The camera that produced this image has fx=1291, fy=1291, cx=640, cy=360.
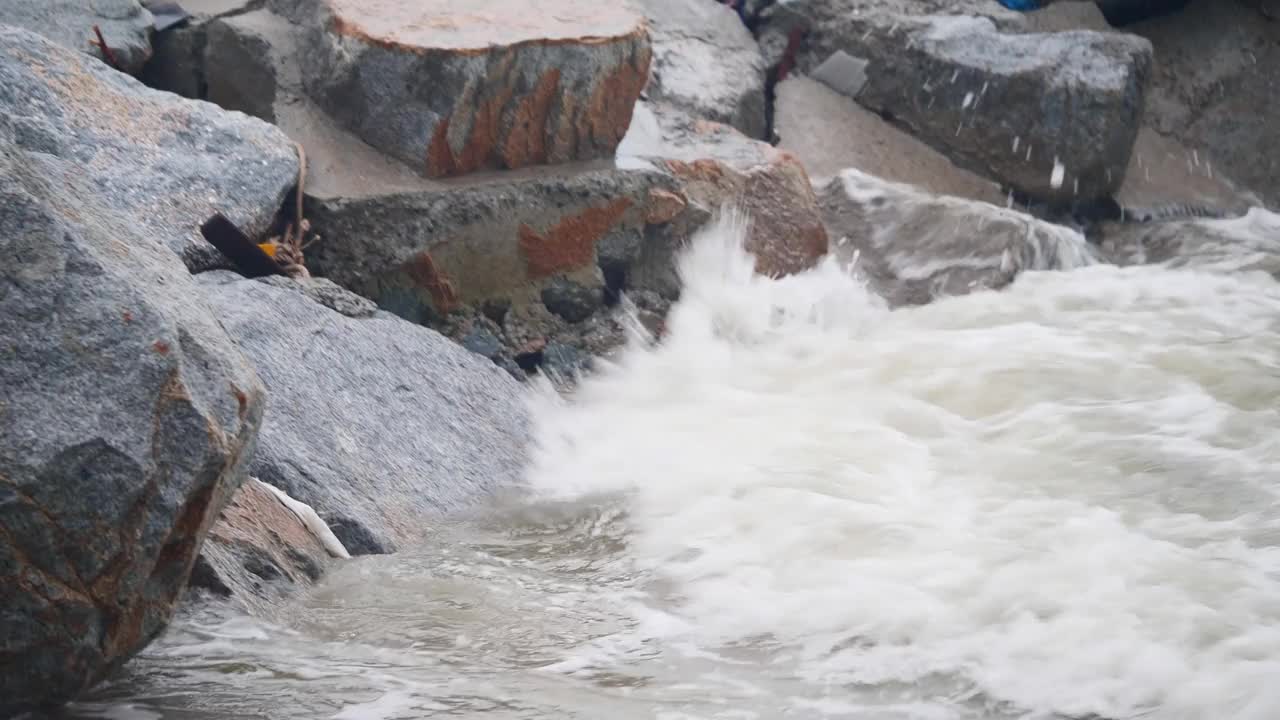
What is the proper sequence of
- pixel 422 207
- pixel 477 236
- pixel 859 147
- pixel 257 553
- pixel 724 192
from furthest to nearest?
pixel 859 147 → pixel 724 192 → pixel 477 236 → pixel 422 207 → pixel 257 553

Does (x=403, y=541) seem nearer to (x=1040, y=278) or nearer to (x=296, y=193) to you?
(x=296, y=193)

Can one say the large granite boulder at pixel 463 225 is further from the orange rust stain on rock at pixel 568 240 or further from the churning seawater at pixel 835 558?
the churning seawater at pixel 835 558

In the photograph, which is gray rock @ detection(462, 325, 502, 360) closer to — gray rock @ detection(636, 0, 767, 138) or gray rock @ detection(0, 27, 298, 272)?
gray rock @ detection(0, 27, 298, 272)

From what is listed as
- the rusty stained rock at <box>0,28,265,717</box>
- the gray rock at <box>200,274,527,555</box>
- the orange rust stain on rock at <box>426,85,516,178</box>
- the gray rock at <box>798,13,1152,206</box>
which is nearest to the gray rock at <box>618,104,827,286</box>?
the orange rust stain on rock at <box>426,85,516,178</box>

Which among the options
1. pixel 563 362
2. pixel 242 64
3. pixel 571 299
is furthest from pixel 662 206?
pixel 242 64

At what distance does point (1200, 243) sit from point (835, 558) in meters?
4.26

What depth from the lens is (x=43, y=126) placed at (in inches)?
144

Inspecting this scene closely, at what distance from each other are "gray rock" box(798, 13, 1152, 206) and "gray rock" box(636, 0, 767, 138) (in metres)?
0.72

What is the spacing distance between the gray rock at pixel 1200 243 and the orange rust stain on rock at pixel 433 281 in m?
3.50

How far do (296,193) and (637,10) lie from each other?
60.8 inches

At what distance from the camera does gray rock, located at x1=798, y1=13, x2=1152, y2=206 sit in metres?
6.35

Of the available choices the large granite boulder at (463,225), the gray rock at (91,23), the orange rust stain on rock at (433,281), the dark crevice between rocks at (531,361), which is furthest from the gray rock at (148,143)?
the dark crevice between rocks at (531,361)

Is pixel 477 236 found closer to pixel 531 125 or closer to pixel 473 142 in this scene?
pixel 473 142

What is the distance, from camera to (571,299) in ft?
15.3
